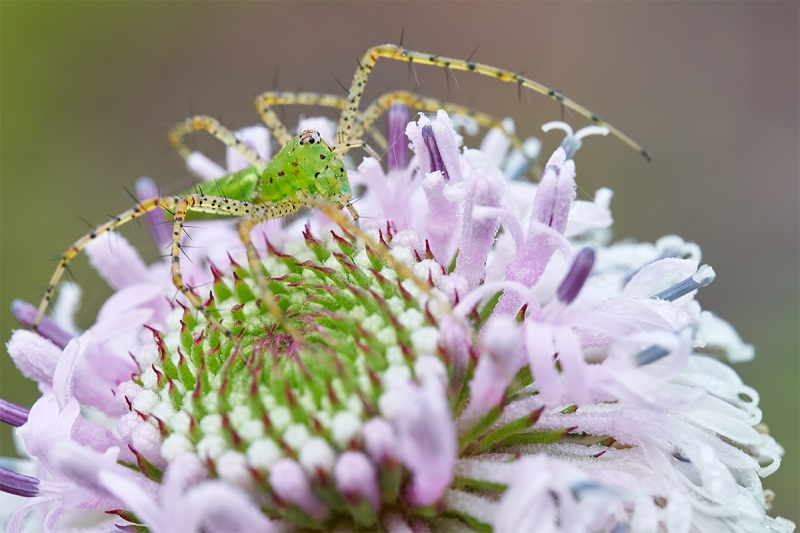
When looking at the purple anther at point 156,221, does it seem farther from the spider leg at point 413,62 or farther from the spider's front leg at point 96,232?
the spider leg at point 413,62

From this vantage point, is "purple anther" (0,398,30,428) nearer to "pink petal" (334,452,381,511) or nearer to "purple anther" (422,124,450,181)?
"pink petal" (334,452,381,511)

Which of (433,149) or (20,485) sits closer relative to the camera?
(20,485)

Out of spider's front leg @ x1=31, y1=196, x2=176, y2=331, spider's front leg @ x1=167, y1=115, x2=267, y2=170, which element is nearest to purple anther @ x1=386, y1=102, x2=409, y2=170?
spider's front leg @ x1=167, y1=115, x2=267, y2=170

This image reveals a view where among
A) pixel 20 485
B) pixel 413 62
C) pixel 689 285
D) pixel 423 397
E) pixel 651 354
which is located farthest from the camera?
pixel 413 62

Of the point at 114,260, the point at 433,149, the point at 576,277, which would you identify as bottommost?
the point at 576,277

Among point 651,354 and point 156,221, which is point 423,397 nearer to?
point 651,354

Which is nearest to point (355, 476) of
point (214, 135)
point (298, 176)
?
point (298, 176)

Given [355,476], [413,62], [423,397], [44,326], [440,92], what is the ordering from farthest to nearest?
[440,92]
[413,62]
[44,326]
[355,476]
[423,397]
